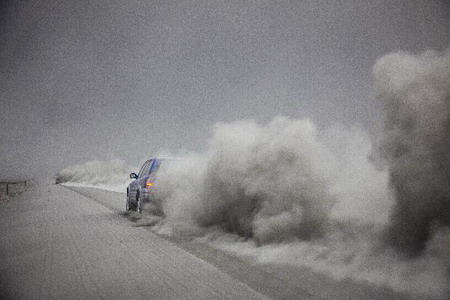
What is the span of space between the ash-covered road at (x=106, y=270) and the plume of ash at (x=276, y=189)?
5.37ft

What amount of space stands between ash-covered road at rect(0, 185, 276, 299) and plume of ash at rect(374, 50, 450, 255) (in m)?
2.90

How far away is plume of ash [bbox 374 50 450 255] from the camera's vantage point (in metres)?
4.77

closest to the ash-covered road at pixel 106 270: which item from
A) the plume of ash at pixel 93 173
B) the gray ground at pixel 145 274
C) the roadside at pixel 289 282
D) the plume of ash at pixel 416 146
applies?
the gray ground at pixel 145 274

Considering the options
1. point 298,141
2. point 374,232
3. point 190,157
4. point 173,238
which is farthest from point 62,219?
point 374,232

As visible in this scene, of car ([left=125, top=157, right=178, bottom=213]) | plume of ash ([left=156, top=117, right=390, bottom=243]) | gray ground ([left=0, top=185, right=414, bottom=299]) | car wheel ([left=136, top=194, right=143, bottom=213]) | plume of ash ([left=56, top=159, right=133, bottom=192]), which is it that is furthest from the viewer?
plume of ash ([left=56, top=159, right=133, bottom=192])

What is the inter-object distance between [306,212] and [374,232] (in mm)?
1357

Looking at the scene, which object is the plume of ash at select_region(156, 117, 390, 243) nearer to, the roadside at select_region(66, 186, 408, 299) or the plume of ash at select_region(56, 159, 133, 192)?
the roadside at select_region(66, 186, 408, 299)

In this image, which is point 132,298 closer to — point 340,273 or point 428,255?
point 340,273

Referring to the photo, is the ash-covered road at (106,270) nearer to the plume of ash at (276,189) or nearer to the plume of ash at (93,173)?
the plume of ash at (276,189)

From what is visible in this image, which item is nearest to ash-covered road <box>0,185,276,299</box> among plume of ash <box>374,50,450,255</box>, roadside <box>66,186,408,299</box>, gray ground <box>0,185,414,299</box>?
gray ground <box>0,185,414,299</box>

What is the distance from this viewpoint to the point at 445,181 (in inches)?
184

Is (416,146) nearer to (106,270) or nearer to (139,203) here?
(106,270)

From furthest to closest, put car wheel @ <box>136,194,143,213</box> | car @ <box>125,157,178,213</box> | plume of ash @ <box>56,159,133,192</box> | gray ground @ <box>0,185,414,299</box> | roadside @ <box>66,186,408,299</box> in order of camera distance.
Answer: plume of ash @ <box>56,159,133,192</box>, car wheel @ <box>136,194,143,213</box>, car @ <box>125,157,178,213</box>, gray ground @ <box>0,185,414,299</box>, roadside @ <box>66,186,408,299</box>

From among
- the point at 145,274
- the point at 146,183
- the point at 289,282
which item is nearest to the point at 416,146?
the point at 289,282
